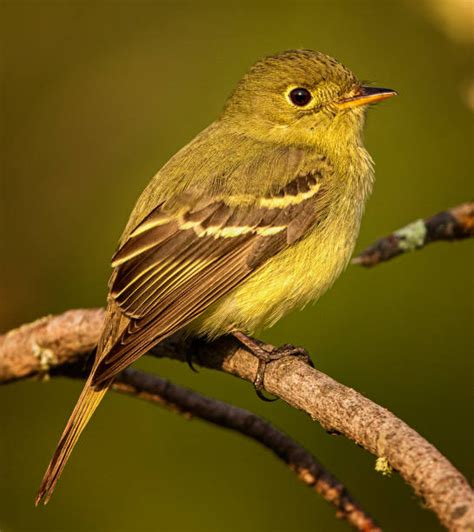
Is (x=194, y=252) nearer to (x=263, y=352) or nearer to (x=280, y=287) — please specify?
(x=280, y=287)

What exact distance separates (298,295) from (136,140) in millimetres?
1891

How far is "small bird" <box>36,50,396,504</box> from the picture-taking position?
375cm

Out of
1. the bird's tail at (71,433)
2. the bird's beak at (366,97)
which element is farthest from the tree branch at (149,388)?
the bird's beak at (366,97)

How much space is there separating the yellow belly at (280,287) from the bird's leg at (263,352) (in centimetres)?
6

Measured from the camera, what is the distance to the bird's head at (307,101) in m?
4.38

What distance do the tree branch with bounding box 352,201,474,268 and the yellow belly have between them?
0.99 feet

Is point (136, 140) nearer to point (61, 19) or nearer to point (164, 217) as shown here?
point (61, 19)

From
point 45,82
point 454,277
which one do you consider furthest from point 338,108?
point 45,82

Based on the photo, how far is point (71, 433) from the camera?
365cm

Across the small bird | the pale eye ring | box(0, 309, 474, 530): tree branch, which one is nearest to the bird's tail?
the small bird

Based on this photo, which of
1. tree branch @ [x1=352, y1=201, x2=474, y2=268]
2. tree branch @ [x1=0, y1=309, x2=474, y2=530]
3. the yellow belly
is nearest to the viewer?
tree branch @ [x1=0, y1=309, x2=474, y2=530]

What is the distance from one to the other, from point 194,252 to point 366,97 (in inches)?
43.9

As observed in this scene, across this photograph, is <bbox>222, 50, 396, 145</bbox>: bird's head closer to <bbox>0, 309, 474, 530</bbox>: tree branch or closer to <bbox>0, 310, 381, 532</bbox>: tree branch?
<bbox>0, 309, 474, 530</bbox>: tree branch

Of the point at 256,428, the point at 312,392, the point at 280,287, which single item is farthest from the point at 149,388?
the point at 312,392
